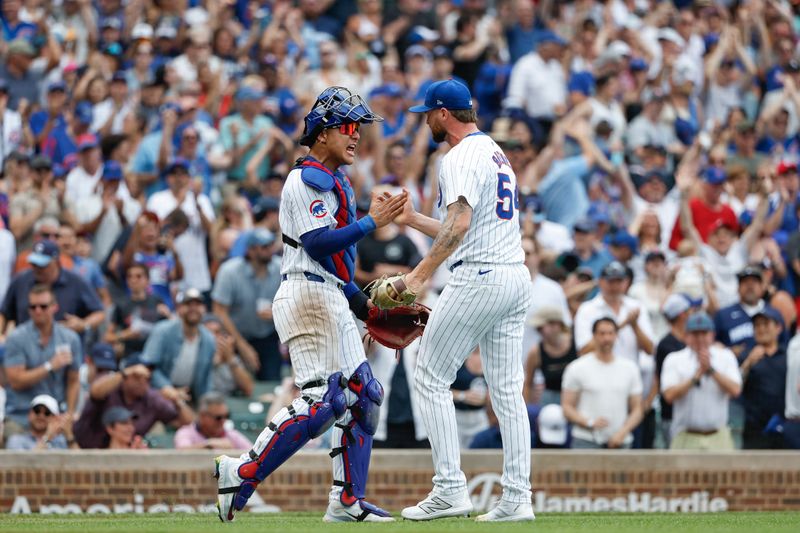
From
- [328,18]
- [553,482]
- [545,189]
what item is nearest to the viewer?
[553,482]

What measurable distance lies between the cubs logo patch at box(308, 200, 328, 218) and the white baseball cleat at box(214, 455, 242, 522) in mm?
1494

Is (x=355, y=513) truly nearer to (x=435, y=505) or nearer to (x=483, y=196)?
(x=435, y=505)

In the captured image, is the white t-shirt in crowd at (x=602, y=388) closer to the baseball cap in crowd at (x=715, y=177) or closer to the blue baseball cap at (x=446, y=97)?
the baseball cap in crowd at (x=715, y=177)

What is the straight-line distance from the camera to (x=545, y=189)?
17250 millimetres

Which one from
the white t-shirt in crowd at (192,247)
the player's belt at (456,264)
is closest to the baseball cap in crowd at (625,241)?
the white t-shirt in crowd at (192,247)

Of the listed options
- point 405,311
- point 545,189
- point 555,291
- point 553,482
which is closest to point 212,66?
point 545,189

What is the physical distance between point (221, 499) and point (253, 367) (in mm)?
5696

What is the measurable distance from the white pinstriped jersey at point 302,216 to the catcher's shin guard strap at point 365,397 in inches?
22.5

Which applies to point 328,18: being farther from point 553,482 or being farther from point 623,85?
point 553,482

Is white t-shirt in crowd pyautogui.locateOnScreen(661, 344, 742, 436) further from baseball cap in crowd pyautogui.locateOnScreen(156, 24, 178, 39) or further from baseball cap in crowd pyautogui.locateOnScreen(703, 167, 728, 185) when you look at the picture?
baseball cap in crowd pyautogui.locateOnScreen(156, 24, 178, 39)

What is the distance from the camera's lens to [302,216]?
9078 mm

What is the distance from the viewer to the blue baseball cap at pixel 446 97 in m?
9.27

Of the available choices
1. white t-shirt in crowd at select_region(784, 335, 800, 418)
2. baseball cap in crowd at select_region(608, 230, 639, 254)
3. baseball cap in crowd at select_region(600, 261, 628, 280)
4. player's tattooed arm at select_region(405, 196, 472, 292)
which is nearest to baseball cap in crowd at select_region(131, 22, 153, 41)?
baseball cap in crowd at select_region(608, 230, 639, 254)

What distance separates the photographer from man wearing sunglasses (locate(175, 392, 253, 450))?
1314 centimetres
